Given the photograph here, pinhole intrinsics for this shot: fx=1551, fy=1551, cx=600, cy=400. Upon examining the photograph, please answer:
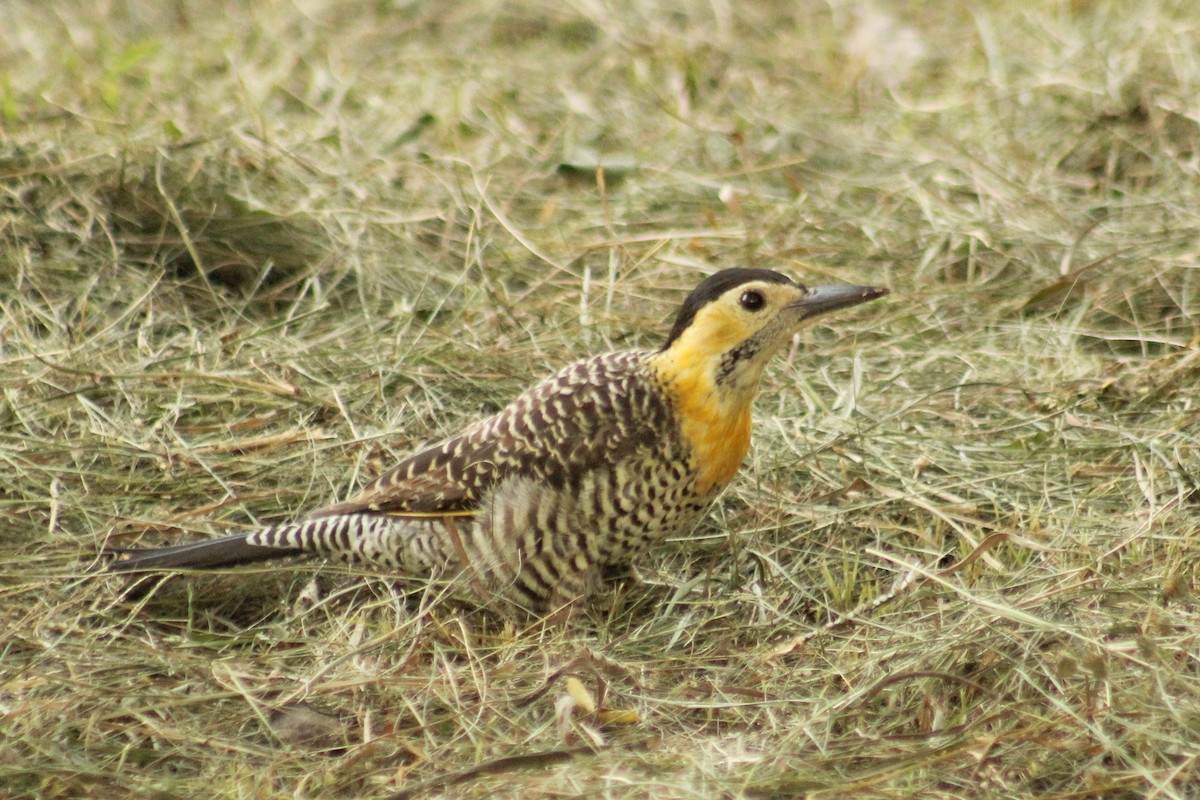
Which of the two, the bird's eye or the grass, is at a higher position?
the bird's eye

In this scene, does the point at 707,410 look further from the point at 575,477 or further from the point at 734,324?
the point at 575,477

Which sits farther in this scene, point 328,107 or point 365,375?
point 328,107

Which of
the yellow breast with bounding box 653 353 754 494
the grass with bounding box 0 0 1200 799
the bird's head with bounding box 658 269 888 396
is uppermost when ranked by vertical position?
the bird's head with bounding box 658 269 888 396

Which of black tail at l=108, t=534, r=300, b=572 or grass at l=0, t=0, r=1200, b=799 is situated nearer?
grass at l=0, t=0, r=1200, b=799

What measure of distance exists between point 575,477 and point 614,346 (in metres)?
1.23

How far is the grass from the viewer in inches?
125

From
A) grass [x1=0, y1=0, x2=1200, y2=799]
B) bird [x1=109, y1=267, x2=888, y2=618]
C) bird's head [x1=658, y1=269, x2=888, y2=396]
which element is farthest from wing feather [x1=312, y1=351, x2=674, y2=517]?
grass [x1=0, y1=0, x2=1200, y2=799]

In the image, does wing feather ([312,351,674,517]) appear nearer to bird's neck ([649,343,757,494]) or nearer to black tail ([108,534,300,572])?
bird's neck ([649,343,757,494])

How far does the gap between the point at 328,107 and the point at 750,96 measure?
1.75m

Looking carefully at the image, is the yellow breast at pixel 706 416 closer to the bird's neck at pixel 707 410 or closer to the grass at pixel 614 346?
the bird's neck at pixel 707 410

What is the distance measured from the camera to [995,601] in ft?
11.1

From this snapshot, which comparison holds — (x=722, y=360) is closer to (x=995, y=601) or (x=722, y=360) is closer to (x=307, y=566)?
(x=995, y=601)

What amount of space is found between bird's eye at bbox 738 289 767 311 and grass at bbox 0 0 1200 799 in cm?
63

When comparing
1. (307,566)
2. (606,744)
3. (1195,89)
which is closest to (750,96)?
(1195,89)
